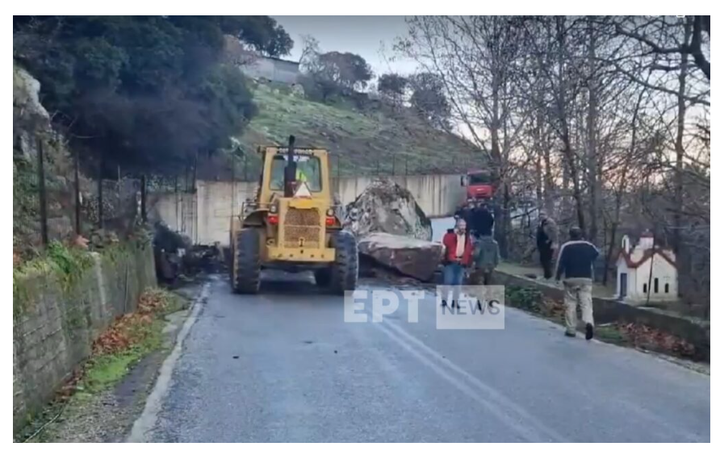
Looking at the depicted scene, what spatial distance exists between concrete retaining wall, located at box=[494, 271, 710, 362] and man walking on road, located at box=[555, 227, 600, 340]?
256 millimetres

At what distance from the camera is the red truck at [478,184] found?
1004cm

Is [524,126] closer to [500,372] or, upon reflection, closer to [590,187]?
[590,187]

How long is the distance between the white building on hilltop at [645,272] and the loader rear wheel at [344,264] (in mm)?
4183

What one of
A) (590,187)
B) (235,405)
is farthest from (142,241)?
(235,405)

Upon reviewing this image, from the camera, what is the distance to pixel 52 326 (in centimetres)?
659

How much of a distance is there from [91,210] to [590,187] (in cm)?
529

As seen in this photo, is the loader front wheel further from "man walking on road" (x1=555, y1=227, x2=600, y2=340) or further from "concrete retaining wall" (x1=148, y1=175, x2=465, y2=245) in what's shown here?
"man walking on road" (x1=555, y1=227, x2=600, y2=340)

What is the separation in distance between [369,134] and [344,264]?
324cm

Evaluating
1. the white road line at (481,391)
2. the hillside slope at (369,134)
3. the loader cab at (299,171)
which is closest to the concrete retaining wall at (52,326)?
the hillside slope at (369,134)

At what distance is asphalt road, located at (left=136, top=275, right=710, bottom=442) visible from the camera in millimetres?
5996

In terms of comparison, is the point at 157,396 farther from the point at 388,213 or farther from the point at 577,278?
the point at 388,213

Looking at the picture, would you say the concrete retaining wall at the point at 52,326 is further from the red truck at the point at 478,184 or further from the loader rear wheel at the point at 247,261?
the red truck at the point at 478,184

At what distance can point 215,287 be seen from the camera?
13.9 m

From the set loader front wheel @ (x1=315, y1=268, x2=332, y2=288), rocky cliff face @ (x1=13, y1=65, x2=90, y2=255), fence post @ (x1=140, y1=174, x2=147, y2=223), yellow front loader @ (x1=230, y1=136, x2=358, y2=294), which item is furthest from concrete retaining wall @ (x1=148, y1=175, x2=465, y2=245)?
rocky cliff face @ (x1=13, y1=65, x2=90, y2=255)
